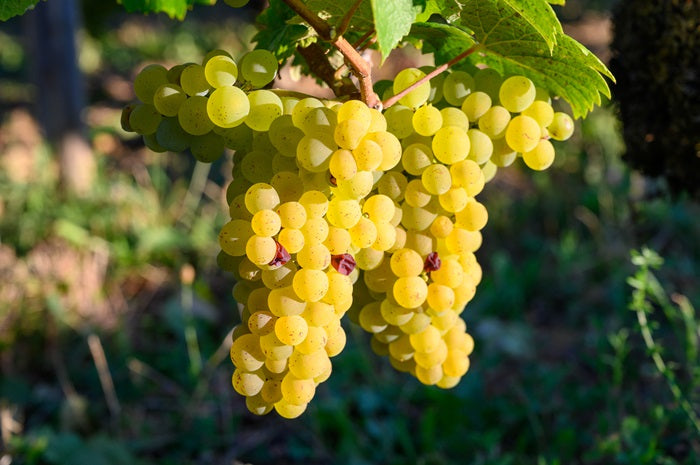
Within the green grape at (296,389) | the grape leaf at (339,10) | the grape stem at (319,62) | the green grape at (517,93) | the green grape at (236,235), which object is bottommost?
the green grape at (296,389)

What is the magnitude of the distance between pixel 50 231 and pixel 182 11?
1830mm

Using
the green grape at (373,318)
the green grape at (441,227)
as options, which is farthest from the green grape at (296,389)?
the green grape at (441,227)

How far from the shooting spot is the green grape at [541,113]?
30.7 inches

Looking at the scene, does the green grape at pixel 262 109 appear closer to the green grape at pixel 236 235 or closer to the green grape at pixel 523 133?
the green grape at pixel 236 235

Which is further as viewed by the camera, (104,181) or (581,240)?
(104,181)

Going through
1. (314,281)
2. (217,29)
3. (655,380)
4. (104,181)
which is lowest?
(217,29)

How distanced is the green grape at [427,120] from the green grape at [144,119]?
0.27m

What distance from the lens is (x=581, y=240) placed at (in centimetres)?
247

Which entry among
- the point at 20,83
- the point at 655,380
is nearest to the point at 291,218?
the point at 655,380

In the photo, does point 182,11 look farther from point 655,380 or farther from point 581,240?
point 581,240

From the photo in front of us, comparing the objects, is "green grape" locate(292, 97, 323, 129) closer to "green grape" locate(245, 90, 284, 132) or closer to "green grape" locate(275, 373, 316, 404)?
"green grape" locate(245, 90, 284, 132)

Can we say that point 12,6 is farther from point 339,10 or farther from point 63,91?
point 63,91

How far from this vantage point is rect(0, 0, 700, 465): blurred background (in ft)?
4.88

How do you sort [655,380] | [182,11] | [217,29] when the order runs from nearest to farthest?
[182,11] → [655,380] → [217,29]
